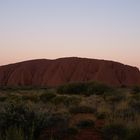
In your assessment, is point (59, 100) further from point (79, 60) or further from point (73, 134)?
point (79, 60)

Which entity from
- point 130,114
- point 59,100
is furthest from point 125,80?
point 130,114

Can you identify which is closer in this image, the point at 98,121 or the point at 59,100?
the point at 98,121

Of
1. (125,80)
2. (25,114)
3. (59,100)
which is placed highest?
(25,114)

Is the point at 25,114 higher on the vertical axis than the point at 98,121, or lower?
higher

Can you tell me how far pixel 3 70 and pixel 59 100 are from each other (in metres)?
63.5

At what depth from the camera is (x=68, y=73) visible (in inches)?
2970

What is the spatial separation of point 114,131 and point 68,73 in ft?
213

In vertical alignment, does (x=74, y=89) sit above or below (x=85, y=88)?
below

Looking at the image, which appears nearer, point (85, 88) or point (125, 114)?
point (125, 114)

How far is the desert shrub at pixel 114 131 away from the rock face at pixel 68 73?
5909 cm

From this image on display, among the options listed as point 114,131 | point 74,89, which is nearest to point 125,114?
point 114,131

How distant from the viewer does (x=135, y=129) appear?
9930mm

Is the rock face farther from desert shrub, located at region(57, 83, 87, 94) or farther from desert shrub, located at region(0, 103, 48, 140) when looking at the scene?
desert shrub, located at region(0, 103, 48, 140)

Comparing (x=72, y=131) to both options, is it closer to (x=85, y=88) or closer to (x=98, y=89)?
(x=98, y=89)
